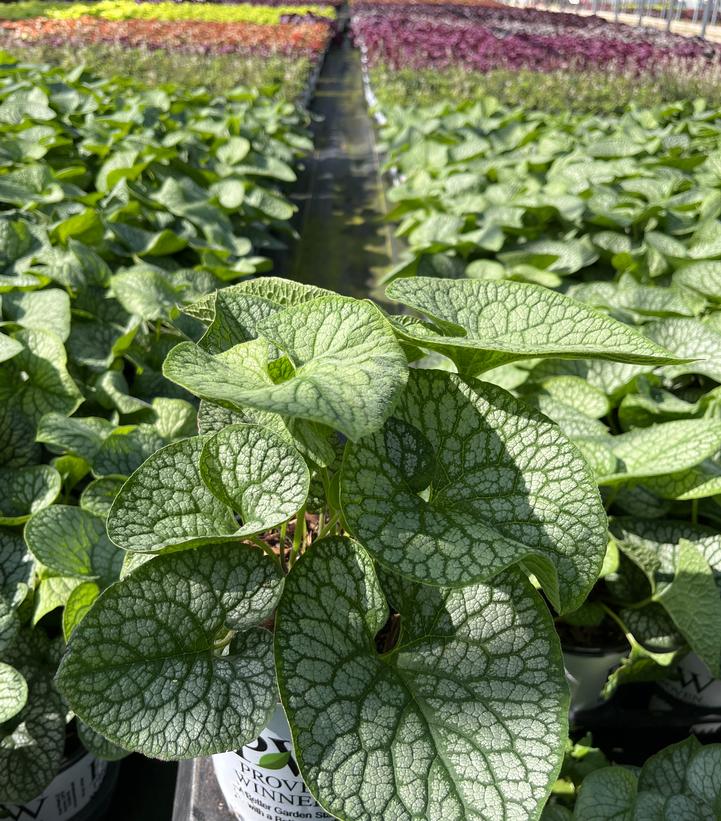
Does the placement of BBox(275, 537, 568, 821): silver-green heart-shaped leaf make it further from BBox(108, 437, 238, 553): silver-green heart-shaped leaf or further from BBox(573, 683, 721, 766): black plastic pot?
BBox(573, 683, 721, 766): black plastic pot

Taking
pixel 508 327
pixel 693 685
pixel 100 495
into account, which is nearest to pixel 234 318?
pixel 508 327

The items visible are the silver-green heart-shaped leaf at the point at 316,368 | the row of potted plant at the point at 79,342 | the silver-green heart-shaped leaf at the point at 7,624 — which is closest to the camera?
the silver-green heart-shaped leaf at the point at 316,368

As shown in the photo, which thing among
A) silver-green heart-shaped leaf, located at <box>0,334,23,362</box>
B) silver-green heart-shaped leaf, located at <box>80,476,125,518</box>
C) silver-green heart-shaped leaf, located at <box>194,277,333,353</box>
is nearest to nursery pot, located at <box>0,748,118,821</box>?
silver-green heart-shaped leaf, located at <box>80,476,125,518</box>

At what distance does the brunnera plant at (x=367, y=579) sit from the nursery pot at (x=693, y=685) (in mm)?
748

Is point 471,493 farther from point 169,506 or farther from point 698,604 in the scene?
point 698,604

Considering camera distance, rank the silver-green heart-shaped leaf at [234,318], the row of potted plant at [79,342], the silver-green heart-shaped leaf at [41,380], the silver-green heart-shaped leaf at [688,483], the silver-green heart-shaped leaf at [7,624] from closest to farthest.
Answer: the silver-green heart-shaped leaf at [234,318]
the silver-green heart-shaped leaf at [7,624]
the row of potted plant at [79,342]
the silver-green heart-shaped leaf at [688,483]
the silver-green heart-shaped leaf at [41,380]

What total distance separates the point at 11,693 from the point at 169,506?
386 mm

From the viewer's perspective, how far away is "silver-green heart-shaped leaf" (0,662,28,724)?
88 centimetres

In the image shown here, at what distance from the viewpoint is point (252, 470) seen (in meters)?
0.72

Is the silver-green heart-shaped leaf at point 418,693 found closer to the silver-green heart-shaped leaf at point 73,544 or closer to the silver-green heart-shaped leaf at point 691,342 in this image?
the silver-green heart-shaped leaf at point 73,544

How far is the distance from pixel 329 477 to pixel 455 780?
378mm

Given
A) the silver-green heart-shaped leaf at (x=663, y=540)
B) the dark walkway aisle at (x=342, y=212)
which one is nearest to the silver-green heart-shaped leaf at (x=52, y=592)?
the silver-green heart-shaped leaf at (x=663, y=540)

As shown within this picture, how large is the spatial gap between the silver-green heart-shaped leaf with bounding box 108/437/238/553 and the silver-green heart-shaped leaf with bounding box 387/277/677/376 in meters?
0.28

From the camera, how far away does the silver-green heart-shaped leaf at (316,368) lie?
591mm
